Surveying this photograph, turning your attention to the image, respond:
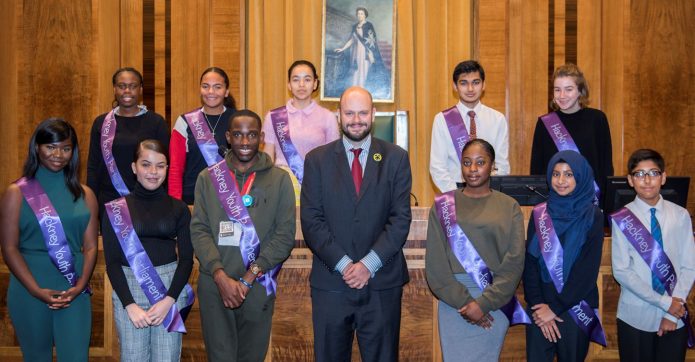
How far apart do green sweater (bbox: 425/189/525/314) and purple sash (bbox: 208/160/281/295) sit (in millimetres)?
681

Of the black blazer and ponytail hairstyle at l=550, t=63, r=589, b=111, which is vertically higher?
ponytail hairstyle at l=550, t=63, r=589, b=111

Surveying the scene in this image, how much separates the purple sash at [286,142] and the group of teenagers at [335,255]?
78cm

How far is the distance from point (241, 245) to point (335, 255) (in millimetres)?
430

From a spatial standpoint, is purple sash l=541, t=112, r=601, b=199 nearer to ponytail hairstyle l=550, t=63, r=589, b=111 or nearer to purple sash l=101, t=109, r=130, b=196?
ponytail hairstyle l=550, t=63, r=589, b=111

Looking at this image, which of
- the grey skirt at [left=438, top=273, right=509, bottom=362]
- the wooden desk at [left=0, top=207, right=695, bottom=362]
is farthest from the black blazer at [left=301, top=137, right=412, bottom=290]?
the wooden desk at [left=0, top=207, right=695, bottom=362]

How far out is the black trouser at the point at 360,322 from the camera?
2.87 meters

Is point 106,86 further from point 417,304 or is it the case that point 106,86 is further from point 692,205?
point 692,205

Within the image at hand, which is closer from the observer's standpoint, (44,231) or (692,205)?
(44,231)

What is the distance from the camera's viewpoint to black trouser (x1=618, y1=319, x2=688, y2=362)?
3119 mm

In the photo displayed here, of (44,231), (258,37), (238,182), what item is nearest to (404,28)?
(258,37)

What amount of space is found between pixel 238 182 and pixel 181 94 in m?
2.79

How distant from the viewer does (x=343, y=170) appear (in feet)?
9.69

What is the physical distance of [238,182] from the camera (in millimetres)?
3074

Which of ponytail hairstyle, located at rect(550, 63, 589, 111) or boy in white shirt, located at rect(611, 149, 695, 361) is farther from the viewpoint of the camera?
ponytail hairstyle, located at rect(550, 63, 589, 111)
